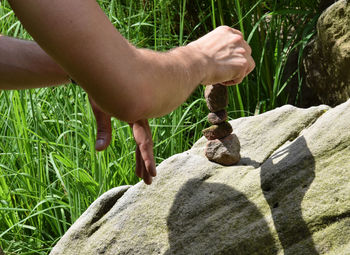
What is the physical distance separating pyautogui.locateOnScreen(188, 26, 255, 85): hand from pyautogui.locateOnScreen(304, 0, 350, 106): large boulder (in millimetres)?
930

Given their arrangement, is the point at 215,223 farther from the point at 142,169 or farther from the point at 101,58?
the point at 101,58

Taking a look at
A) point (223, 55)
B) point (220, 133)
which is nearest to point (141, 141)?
point (223, 55)

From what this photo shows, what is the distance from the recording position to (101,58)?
1054 mm

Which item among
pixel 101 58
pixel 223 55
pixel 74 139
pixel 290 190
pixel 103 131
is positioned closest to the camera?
pixel 101 58

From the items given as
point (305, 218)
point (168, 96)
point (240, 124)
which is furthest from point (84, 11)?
point (240, 124)

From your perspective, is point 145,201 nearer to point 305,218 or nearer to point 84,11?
point 305,218

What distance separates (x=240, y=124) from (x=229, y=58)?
71cm

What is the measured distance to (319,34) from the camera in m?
2.54

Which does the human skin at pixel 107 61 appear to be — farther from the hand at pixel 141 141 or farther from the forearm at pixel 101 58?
the hand at pixel 141 141

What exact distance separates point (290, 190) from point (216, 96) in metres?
0.38

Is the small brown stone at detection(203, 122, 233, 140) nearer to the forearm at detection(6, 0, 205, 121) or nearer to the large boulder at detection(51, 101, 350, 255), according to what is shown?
the large boulder at detection(51, 101, 350, 255)

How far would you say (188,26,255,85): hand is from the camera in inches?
55.8

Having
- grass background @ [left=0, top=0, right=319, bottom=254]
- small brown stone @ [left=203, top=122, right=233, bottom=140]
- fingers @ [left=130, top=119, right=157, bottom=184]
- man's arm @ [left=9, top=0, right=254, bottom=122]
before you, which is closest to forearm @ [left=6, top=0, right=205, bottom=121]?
man's arm @ [left=9, top=0, right=254, bottom=122]

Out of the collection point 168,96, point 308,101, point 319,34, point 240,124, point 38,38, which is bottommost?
point 308,101
